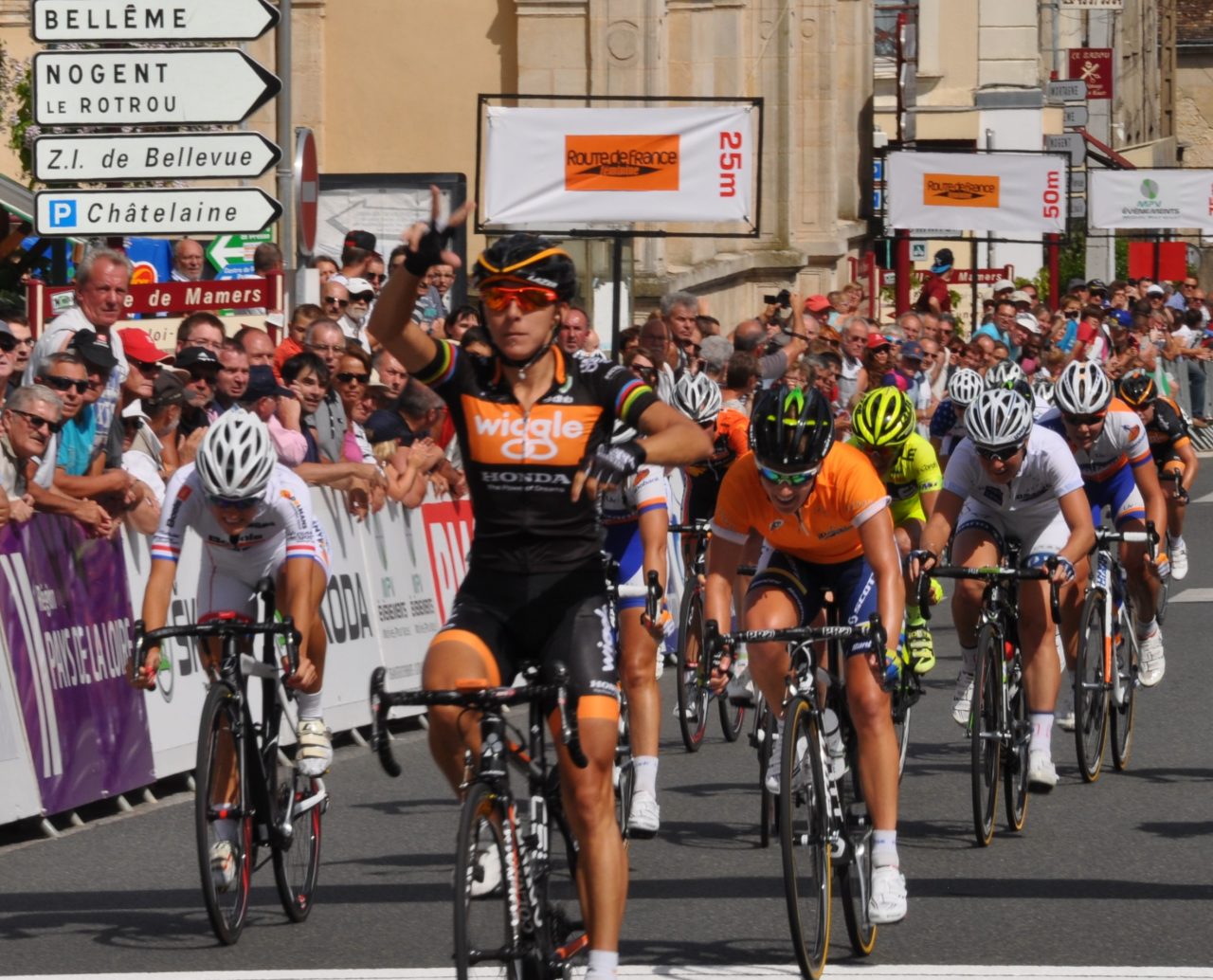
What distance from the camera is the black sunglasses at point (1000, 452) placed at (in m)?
10.5

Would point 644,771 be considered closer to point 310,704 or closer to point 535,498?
point 310,704

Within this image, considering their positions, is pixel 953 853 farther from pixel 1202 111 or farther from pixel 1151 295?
pixel 1202 111

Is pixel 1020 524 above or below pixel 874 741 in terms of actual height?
above

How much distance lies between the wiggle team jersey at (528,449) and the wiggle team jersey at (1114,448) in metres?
5.96

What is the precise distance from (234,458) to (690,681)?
4.91 m

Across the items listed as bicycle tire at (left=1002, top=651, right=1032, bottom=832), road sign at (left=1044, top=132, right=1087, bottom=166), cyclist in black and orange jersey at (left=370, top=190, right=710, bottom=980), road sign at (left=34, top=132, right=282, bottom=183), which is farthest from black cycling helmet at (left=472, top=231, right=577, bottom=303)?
road sign at (left=1044, top=132, right=1087, bottom=166)

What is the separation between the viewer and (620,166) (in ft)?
70.3

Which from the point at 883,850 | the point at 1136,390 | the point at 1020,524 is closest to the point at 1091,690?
the point at 1020,524

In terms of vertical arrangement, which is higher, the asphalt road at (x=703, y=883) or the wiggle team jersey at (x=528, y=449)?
the wiggle team jersey at (x=528, y=449)

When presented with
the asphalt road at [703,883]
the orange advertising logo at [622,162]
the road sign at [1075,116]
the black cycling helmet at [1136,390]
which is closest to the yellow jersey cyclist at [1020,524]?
the asphalt road at [703,883]

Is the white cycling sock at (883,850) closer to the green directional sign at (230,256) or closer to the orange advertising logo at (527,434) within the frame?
the orange advertising logo at (527,434)

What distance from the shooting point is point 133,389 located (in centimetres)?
1261

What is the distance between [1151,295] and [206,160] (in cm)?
2334

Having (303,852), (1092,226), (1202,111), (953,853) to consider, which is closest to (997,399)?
(953,853)
